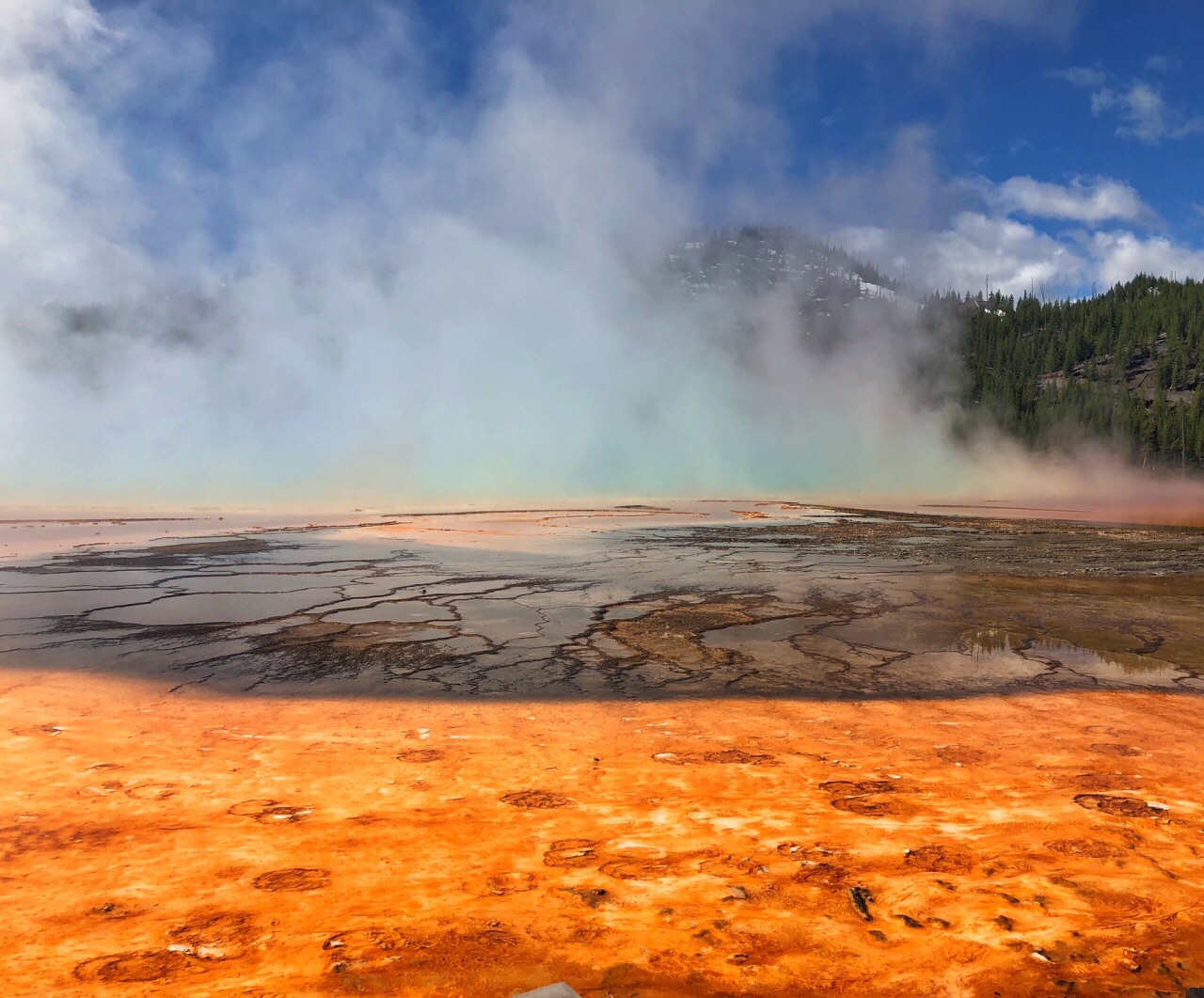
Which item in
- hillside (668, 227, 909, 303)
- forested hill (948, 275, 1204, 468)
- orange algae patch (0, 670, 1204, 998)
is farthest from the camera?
hillside (668, 227, 909, 303)

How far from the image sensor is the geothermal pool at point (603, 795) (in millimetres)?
2539

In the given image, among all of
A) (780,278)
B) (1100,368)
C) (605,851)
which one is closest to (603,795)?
(605,851)

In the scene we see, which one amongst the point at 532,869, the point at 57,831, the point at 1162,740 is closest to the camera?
the point at 532,869

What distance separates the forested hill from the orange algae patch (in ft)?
279

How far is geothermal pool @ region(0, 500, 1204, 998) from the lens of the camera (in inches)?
100.0

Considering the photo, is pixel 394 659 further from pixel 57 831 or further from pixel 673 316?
pixel 673 316

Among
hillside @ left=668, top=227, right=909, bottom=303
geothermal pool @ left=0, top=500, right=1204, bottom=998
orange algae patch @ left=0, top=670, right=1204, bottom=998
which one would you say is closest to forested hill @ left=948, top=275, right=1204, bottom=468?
hillside @ left=668, top=227, right=909, bottom=303

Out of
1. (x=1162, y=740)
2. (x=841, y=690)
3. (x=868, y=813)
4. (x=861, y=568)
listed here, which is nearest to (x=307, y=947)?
(x=868, y=813)

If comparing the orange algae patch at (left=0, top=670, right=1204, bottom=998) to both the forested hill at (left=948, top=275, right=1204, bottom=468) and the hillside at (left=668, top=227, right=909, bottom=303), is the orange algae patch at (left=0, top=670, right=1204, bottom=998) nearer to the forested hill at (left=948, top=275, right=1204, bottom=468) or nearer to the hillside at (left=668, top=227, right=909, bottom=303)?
the forested hill at (left=948, top=275, right=1204, bottom=468)

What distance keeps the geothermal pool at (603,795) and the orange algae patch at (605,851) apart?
0.02m

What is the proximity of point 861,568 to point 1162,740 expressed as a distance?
9.09 metres

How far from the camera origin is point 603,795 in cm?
417

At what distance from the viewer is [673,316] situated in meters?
136

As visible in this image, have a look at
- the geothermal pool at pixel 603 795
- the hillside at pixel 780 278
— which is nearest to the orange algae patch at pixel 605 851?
the geothermal pool at pixel 603 795
